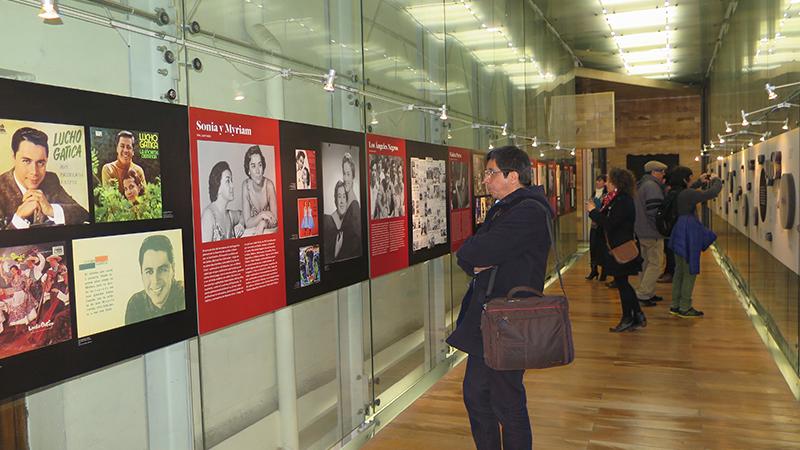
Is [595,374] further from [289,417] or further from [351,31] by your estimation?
[351,31]

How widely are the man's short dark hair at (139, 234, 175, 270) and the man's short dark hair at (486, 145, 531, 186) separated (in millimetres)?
1479

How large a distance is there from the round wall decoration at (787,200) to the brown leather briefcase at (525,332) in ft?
10.4

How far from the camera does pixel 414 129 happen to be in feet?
17.7

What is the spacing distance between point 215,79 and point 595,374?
13.8ft

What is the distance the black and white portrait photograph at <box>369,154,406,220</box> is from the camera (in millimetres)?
4578

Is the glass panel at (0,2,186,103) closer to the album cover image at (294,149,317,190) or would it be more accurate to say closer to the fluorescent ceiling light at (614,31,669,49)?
the album cover image at (294,149,317,190)

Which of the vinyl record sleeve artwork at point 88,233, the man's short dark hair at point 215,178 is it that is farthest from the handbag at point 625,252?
the vinyl record sleeve artwork at point 88,233

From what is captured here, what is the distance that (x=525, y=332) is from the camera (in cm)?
294

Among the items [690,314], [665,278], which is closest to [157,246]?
[690,314]

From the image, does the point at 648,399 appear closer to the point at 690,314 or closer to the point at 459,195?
the point at 459,195

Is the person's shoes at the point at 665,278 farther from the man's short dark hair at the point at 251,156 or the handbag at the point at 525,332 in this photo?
the man's short dark hair at the point at 251,156

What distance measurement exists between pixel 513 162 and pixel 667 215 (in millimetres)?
5452

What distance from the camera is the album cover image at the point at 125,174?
231 cm

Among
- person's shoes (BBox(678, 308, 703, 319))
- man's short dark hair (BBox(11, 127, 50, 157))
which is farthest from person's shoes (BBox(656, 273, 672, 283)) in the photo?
man's short dark hair (BBox(11, 127, 50, 157))
